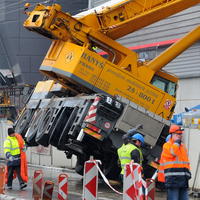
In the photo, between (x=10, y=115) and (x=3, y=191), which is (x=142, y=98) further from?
(x=10, y=115)

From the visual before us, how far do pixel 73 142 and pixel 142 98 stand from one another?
2175 mm

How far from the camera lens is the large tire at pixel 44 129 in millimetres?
18391

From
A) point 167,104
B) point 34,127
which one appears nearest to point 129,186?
point 167,104

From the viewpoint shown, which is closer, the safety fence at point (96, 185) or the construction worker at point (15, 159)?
the safety fence at point (96, 185)

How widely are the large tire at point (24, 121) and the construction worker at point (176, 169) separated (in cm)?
1015

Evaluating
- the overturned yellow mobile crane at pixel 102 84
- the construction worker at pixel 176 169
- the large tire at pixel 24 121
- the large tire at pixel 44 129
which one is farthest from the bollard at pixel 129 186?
the large tire at pixel 24 121

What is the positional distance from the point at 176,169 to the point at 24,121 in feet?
35.0

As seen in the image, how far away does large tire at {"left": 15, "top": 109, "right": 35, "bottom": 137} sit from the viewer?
20.5 m

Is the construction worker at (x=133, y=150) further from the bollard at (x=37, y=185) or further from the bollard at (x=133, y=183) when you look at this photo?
the bollard at (x=37, y=185)

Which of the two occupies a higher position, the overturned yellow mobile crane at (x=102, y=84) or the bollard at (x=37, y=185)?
the overturned yellow mobile crane at (x=102, y=84)

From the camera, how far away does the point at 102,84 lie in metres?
17.9

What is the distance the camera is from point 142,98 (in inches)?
717

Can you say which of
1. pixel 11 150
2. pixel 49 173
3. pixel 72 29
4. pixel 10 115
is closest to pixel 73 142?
pixel 11 150

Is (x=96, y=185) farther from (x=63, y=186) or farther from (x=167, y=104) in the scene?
(x=167, y=104)
